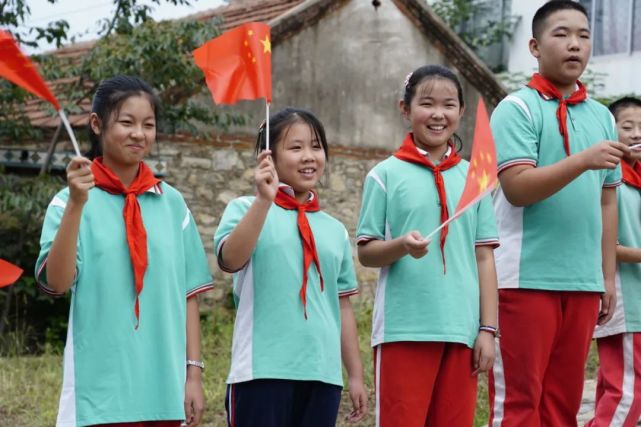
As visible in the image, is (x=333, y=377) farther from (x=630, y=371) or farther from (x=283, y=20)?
(x=283, y=20)

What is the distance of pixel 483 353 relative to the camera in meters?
3.80

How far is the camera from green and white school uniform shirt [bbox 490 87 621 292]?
159 inches

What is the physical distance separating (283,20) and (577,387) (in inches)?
324

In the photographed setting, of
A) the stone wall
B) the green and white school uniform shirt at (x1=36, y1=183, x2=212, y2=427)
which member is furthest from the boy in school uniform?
the stone wall

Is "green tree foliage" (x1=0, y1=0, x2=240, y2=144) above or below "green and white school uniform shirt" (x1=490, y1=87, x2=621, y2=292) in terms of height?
above

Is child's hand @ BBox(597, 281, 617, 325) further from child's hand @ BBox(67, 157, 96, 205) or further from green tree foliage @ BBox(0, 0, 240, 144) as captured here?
green tree foliage @ BBox(0, 0, 240, 144)

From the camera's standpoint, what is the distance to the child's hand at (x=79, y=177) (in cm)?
298

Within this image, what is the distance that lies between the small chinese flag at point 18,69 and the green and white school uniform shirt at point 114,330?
1.23ft

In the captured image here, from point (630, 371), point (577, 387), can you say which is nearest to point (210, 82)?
point (577, 387)

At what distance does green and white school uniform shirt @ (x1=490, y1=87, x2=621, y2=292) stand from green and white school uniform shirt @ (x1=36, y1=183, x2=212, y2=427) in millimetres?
1416

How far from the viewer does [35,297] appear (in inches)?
409

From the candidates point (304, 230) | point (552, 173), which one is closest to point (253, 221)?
point (304, 230)

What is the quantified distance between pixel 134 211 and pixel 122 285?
0.78 feet

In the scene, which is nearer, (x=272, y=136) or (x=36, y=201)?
(x=272, y=136)
